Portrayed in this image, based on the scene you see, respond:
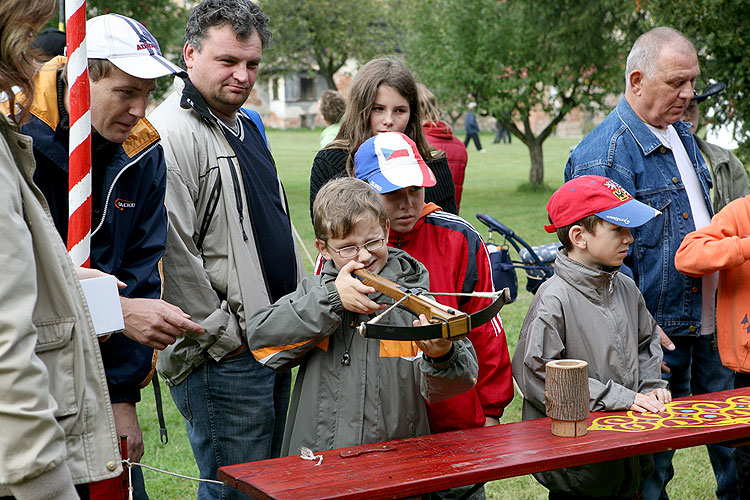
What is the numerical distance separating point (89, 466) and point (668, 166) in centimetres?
308

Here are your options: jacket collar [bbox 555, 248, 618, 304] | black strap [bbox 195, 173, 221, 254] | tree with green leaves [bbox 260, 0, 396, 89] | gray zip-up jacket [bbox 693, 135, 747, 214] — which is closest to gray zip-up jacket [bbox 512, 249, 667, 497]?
jacket collar [bbox 555, 248, 618, 304]

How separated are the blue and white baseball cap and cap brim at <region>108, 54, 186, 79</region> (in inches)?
33.2

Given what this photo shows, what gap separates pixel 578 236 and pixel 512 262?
10.1ft

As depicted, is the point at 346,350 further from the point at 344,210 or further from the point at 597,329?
the point at 597,329

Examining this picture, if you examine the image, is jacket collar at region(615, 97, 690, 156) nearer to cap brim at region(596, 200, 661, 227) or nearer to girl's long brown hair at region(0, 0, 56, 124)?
cap brim at region(596, 200, 661, 227)

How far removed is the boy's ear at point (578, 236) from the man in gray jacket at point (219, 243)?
45.3 inches

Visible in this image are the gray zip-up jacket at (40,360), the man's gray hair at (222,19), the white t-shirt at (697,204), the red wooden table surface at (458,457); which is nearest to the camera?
the gray zip-up jacket at (40,360)

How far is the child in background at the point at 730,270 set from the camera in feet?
12.1

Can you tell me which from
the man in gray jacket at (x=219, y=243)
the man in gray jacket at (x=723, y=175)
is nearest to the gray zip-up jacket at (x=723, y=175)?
the man in gray jacket at (x=723, y=175)

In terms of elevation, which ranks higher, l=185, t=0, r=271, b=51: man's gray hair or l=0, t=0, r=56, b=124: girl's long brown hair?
l=185, t=0, r=271, b=51: man's gray hair

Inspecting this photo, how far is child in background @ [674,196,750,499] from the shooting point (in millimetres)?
3686

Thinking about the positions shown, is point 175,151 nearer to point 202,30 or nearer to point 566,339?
point 202,30

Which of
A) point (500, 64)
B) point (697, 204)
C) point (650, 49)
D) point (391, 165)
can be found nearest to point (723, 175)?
point (697, 204)

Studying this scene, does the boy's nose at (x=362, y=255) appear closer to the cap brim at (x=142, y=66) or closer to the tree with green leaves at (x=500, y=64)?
the cap brim at (x=142, y=66)
